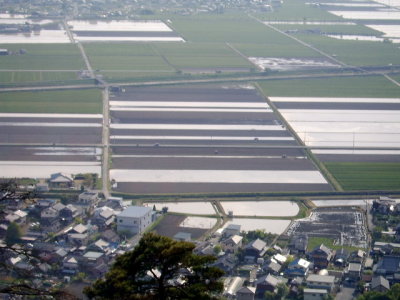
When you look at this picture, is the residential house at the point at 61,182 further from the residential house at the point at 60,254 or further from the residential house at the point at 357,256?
the residential house at the point at 357,256

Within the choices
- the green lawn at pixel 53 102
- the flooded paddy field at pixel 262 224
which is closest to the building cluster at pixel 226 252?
the flooded paddy field at pixel 262 224

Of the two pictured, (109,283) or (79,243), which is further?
(79,243)

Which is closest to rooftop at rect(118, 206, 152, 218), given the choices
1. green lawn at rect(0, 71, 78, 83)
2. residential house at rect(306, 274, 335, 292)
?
residential house at rect(306, 274, 335, 292)

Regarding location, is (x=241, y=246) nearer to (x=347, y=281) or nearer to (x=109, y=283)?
(x=347, y=281)

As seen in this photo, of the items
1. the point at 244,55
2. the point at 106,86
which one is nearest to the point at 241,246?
the point at 106,86

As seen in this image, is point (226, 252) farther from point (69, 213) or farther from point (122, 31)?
point (122, 31)

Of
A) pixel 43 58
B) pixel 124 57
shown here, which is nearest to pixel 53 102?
pixel 43 58
